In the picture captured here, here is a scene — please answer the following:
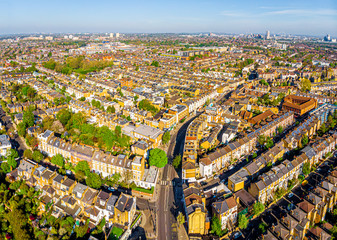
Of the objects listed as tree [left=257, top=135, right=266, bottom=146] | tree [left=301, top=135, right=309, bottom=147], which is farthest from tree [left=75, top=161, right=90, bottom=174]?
tree [left=301, top=135, right=309, bottom=147]

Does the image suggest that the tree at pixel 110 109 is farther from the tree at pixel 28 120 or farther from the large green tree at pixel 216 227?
the large green tree at pixel 216 227

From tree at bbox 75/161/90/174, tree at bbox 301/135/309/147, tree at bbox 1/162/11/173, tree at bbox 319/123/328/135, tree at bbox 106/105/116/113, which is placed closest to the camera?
tree at bbox 75/161/90/174

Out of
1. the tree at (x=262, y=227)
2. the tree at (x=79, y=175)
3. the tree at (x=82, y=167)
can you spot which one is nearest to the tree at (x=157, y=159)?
the tree at (x=82, y=167)

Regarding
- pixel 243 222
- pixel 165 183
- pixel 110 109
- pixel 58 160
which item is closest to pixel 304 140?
pixel 243 222

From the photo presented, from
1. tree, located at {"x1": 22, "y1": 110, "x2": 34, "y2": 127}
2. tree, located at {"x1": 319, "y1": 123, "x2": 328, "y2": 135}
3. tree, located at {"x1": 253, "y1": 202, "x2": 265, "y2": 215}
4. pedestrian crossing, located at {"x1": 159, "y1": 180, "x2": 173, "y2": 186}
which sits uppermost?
tree, located at {"x1": 22, "y1": 110, "x2": 34, "y2": 127}

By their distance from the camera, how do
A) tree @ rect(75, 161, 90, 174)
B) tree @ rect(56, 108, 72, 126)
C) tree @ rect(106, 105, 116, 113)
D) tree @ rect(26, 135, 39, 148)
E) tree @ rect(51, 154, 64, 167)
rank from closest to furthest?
tree @ rect(75, 161, 90, 174), tree @ rect(51, 154, 64, 167), tree @ rect(26, 135, 39, 148), tree @ rect(56, 108, 72, 126), tree @ rect(106, 105, 116, 113)

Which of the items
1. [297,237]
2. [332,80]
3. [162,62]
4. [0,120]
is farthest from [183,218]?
[162,62]

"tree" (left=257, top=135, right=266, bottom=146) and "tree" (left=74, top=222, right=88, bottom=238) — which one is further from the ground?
"tree" (left=257, top=135, right=266, bottom=146)

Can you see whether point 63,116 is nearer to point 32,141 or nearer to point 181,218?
point 32,141

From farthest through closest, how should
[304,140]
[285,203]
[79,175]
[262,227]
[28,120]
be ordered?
[28,120], [304,140], [79,175], [285,203], [262,227]

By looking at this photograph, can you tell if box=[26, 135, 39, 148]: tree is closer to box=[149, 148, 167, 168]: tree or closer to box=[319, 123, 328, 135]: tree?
box=[149, 148, 167, 168]: tree

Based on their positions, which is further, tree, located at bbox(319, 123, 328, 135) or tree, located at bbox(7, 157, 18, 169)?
tree, located at bbox(319, 123, 328, 135)
